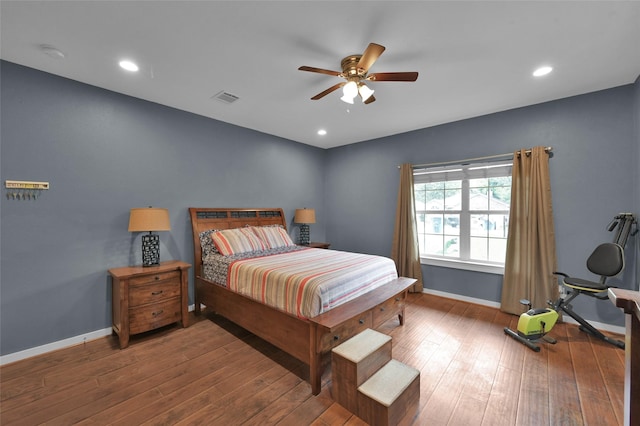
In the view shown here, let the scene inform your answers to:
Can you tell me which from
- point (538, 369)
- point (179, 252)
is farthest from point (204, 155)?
point (538, 369)

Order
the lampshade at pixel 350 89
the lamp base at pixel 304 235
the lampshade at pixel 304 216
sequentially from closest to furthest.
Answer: the lampshade at pixel 350 89 < the lampshade at pixel 304 216 < the lamp base at pixel 304 235

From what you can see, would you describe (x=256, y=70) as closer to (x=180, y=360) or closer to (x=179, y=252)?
(x=179, y=252)

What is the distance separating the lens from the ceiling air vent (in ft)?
9.57

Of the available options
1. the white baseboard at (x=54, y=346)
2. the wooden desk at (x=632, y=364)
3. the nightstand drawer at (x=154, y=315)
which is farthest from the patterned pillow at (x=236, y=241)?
the wooden desk at (x=632, y=364)

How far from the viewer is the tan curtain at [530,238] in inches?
122

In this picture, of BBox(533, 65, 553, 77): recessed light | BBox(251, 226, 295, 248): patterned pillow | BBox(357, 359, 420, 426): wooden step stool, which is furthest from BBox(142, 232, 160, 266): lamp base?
BBox(533, 65, 553, 77): recessed light

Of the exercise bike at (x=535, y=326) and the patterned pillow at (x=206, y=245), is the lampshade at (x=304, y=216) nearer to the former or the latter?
the patterned pillow at (x=206, y=245)

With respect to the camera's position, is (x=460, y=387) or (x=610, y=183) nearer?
(x=460, y=387)

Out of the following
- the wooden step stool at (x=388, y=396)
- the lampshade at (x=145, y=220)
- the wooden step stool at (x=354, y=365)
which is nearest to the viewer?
the wooden step stool at (x=388, y=396)

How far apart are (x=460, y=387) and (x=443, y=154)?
10.3ft

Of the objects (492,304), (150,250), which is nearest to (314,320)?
(150,250)

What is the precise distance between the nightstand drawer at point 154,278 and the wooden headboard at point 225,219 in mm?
536

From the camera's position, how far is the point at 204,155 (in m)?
3.62

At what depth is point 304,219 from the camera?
461 cm
